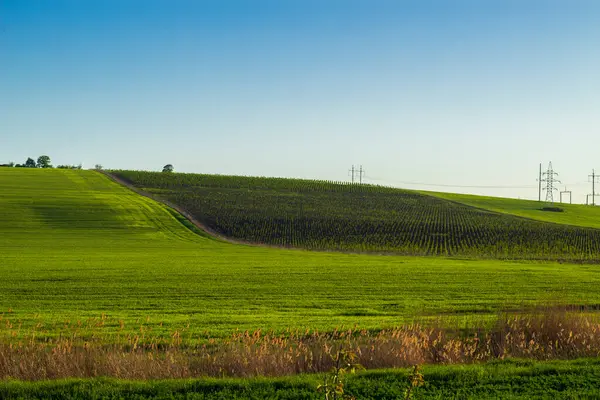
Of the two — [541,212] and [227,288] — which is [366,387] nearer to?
[227,288]

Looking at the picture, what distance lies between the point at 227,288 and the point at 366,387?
17247 mm

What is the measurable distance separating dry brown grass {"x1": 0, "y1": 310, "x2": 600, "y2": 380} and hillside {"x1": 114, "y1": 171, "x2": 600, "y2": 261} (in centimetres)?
3973

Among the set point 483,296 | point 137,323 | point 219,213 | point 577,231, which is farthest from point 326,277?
point 577,231

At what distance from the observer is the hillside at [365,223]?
61406 mm

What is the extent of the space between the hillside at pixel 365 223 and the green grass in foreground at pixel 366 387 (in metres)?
43.6

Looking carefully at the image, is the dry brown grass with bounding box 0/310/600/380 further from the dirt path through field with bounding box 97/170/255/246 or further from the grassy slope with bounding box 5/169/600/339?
the dirt path through field with bounding box 97/170/255/246

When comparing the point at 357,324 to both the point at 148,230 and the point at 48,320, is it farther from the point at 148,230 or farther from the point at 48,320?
the point at 148,230

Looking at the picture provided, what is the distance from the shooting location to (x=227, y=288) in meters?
28.2

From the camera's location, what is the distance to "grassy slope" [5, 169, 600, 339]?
66.9 feet

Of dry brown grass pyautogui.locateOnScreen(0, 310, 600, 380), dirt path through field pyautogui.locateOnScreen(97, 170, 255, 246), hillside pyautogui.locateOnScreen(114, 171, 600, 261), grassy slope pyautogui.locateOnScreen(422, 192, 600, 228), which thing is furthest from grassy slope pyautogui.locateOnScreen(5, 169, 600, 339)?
grassy slope pyautogui.locateOnScreen(422, 192, 600, 228)

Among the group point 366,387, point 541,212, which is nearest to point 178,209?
point 541,212

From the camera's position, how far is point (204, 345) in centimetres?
1489

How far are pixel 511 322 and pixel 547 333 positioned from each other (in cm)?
115

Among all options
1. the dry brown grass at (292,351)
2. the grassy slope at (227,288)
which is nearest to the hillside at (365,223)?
the grassy slope at (227,288)
